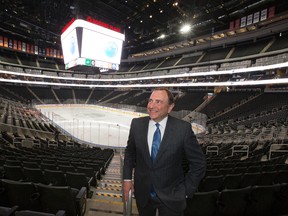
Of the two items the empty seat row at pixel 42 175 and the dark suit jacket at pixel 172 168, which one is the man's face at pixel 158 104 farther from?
the empty seat row at pixel 42 175

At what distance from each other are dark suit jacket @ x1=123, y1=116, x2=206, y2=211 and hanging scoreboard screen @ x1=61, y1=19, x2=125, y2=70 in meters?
18.8

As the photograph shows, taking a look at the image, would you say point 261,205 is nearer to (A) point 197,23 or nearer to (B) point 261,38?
(A) point 197,23

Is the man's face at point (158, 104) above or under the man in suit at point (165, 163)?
above

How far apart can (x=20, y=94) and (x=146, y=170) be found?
4529 cm

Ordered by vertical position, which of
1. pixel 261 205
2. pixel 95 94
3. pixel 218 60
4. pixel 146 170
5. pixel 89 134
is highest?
pixel 218 60

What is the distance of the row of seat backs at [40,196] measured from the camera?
2.55 meters

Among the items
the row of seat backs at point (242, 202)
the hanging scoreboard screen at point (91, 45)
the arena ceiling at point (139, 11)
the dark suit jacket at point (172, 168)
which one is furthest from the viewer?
the arena ceiling at point (139, 11)

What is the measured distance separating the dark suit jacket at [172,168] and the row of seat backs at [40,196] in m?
1.19

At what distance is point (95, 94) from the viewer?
163ft

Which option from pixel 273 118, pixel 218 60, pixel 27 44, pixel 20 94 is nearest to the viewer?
pixel 273 118

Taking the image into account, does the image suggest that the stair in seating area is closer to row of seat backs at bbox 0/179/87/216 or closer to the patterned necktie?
row of seat backs at bbox 0/179/87/216

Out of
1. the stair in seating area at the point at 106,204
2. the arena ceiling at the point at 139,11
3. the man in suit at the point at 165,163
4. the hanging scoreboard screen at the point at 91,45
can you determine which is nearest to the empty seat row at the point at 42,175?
the stair in seating area at the point at 106,204

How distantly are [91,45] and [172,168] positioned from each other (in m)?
19.5

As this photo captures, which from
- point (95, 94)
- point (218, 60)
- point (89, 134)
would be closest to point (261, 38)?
point (218, 60)
